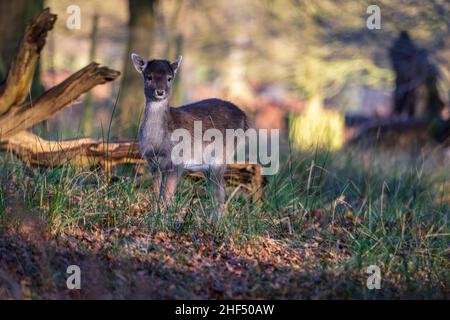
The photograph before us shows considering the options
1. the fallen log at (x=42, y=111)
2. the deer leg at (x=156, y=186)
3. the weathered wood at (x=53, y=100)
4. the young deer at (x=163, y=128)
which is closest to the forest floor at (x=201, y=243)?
the deer leg at (x=156, y=186)

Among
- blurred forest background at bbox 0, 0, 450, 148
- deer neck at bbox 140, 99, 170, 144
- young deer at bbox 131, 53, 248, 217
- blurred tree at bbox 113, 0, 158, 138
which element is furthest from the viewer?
blurred tree at bbox 113, 0, 158, 138

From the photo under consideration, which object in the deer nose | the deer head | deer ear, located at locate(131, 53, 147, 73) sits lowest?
the deer nose

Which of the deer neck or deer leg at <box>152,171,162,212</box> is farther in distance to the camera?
the deer neck

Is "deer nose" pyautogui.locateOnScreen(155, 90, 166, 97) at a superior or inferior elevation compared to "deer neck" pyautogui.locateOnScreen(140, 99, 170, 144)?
superior

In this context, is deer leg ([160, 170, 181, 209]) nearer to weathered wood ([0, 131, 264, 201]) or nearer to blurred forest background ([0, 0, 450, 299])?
blurred forest background ([0, 0, 450, 299])

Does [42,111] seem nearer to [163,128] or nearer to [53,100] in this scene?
[53,100]

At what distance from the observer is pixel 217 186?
8.75m

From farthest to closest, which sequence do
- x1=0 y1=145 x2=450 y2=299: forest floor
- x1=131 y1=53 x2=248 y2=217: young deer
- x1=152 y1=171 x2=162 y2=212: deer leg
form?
x1=131 y1=53 x2=248 y2=217: young deer → x1=152 y1=171 x2=162 y2=212: deer leg → x1=0 y1=145 x2=450 y2=299: forest floor

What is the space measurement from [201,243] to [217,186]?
1.40 m

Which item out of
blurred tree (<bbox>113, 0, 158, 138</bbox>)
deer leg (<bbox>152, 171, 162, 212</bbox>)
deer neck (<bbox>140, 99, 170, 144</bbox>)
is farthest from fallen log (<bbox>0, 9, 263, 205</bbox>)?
blurred tree (<bbox>113, 0, 158, 138</bbox>)

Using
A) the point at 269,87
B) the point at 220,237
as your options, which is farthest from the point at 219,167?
the point at 269,87

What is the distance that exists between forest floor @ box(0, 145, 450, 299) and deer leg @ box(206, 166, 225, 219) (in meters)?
0.13

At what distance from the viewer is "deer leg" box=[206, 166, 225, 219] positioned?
7.80m

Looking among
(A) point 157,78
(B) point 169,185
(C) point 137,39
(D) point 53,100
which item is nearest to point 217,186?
(B) point 169,185
